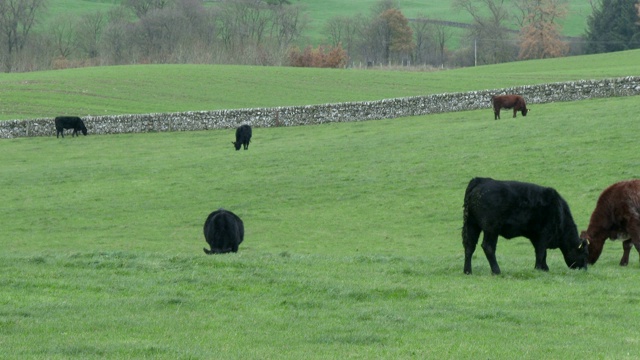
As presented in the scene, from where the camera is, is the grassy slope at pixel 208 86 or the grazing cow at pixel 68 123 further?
the grassy slope at pixel 208 86

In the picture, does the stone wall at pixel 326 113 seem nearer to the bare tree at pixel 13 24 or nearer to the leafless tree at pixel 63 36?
the bare tree at pixel 13 24

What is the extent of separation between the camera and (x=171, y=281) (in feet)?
45.3

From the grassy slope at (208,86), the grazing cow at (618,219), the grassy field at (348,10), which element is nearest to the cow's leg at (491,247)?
the grazing cow at (618,219)

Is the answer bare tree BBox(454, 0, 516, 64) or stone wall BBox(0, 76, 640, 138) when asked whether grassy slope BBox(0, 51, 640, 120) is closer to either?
stone wall BBox(0, 76, 640, 138)

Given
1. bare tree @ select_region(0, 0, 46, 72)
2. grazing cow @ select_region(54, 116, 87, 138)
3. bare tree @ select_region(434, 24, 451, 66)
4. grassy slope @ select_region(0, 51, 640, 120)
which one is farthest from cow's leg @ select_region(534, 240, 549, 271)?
bare tree @ select_region(434, 24, 451, 66)

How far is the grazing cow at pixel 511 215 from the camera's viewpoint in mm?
14461

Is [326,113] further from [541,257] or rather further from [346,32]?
[346,32]

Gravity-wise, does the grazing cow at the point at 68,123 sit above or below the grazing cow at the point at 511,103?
below

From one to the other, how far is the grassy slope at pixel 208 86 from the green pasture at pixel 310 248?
1200cm

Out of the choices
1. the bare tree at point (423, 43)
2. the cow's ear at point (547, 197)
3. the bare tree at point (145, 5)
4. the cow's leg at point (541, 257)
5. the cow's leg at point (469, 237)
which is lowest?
the cow's leg at point (541, 257)

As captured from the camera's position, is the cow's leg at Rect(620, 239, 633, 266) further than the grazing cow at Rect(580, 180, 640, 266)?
Yes

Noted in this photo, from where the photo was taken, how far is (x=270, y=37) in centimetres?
13712

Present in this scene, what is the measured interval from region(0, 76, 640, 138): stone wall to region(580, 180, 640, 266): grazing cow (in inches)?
1261

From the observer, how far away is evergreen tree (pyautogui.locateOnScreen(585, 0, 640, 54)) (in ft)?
385
